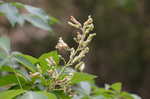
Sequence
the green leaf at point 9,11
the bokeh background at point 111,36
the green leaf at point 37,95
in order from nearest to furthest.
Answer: the green leaf at point 37,95 → the green leaf at point 9,11 → the bokeh background at point 111,36

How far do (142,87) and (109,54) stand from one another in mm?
582

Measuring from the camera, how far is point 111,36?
16.3 feet

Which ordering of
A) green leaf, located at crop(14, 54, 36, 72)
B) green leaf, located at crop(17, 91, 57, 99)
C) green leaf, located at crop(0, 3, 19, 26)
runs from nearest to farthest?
green leaf, located at crop(17, 91, 57, 99) < green leaf, located at crop(14, 54, 36, 72) < green leaf, located at crop(0, 3, 19, 26)

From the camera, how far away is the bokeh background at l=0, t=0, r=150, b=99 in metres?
4.79

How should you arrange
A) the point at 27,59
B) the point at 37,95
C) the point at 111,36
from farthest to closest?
the point at 111,36 → the point at 27,59 → the point at 37,95

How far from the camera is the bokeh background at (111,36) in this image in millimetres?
4785

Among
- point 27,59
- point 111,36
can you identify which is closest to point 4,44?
point 27,59

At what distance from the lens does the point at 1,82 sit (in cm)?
113

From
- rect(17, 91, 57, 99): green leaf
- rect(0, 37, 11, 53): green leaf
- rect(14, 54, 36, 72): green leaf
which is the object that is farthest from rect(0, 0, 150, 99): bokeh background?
rect(17, 91, 57, 99): green leaf

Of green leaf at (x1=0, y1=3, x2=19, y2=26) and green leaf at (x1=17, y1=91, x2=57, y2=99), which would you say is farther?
green leaf at (x1=0, y1=3, x2=19, y2=26)

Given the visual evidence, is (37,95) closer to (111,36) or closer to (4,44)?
(4,44)

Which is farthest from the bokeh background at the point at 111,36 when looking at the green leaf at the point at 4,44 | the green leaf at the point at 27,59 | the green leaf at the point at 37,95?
the green leaf at the point at 37,95

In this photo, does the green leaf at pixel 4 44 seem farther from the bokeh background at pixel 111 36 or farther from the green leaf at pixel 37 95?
the bokeh background at pixel 111 36

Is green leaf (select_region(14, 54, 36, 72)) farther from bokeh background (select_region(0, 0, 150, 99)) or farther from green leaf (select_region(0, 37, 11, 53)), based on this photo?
bokeh background (select_region(0, 0, 150, 99))
